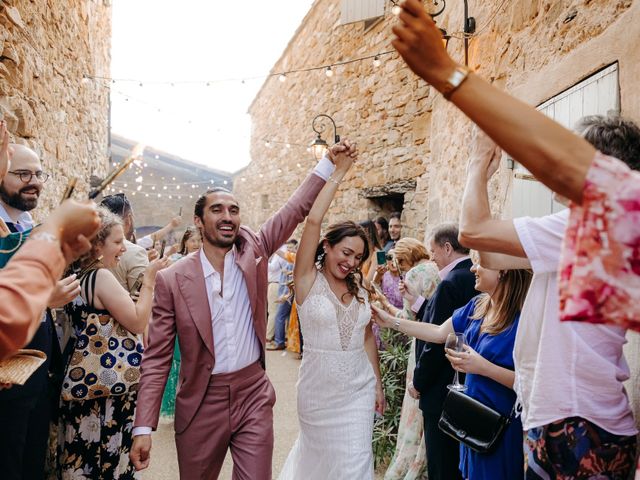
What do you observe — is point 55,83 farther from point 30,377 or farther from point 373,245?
point 373,245

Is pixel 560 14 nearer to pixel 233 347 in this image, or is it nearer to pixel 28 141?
pixel 233 347

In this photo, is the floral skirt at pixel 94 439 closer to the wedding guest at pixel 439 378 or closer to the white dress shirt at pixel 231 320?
the white dress shirt at pixel 231 320

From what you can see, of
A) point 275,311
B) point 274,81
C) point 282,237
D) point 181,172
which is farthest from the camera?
point 181,172

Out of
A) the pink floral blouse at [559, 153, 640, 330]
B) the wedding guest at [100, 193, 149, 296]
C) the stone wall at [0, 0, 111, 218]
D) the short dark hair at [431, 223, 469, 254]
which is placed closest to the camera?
the pink floral blouse at [559, 153, 640, 330]

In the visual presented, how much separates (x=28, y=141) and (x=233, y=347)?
9.71 ft

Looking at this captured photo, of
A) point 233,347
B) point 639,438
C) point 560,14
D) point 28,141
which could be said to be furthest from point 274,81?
point 639,438

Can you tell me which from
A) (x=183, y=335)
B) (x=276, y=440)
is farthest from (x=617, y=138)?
(x=276, y=440)

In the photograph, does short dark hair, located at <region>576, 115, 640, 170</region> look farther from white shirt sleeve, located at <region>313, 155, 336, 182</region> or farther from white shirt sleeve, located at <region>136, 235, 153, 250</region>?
white shirt sleeve, located at <region>136, 235, 153, 250</region>

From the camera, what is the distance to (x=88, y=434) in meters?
2.53

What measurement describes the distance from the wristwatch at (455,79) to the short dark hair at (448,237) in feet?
7.65

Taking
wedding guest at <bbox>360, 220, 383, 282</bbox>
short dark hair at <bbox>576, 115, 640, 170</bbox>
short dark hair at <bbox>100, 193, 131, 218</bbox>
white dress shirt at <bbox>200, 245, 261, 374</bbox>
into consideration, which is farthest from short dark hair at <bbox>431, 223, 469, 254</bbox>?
short dark hair at <bbox>100, 193, 131, 218</bbox>

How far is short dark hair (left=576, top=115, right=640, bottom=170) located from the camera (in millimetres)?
1364

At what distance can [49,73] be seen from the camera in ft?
14.6

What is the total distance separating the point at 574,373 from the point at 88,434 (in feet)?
8.55
